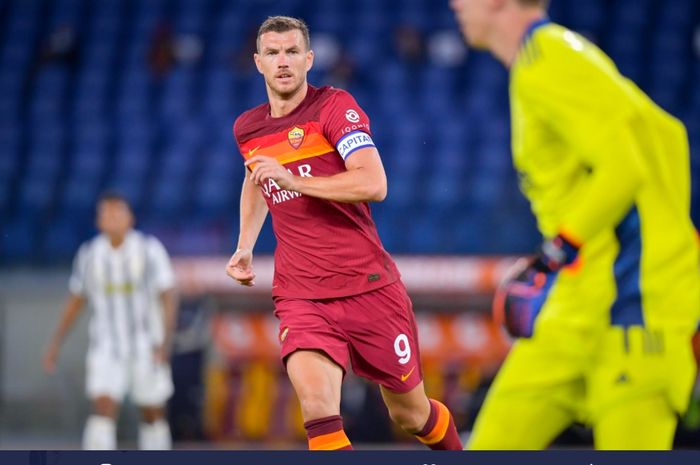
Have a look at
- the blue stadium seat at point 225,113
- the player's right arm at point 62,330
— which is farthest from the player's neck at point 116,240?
the blue stadium seat at point 225,113

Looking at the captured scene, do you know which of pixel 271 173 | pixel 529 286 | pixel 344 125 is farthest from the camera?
pixel 344 125

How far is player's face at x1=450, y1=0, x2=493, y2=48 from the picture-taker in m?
3.56

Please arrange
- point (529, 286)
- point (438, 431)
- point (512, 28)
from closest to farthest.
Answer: point (529, 286) < point (512, 28) < point (438, 431)

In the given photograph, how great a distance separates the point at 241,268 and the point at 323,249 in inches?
13.8

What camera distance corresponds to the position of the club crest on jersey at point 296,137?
524 cm

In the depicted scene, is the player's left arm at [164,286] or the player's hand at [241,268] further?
the player's left arm at [164,286]

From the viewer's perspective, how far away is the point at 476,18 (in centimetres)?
358

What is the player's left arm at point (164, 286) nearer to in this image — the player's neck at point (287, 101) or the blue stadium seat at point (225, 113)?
the blue stadium seat at point (225, 113)

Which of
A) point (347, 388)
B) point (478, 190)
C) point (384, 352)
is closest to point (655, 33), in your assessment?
point (478, 190)

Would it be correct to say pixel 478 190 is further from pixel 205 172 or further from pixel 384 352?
pixel 384 352

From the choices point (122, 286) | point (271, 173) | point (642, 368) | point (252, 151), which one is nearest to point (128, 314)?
point (122, 286)

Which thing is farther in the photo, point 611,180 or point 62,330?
point 62,330

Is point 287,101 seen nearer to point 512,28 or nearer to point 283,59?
point 283,59

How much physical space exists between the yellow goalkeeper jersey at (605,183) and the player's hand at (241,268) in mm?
1921
